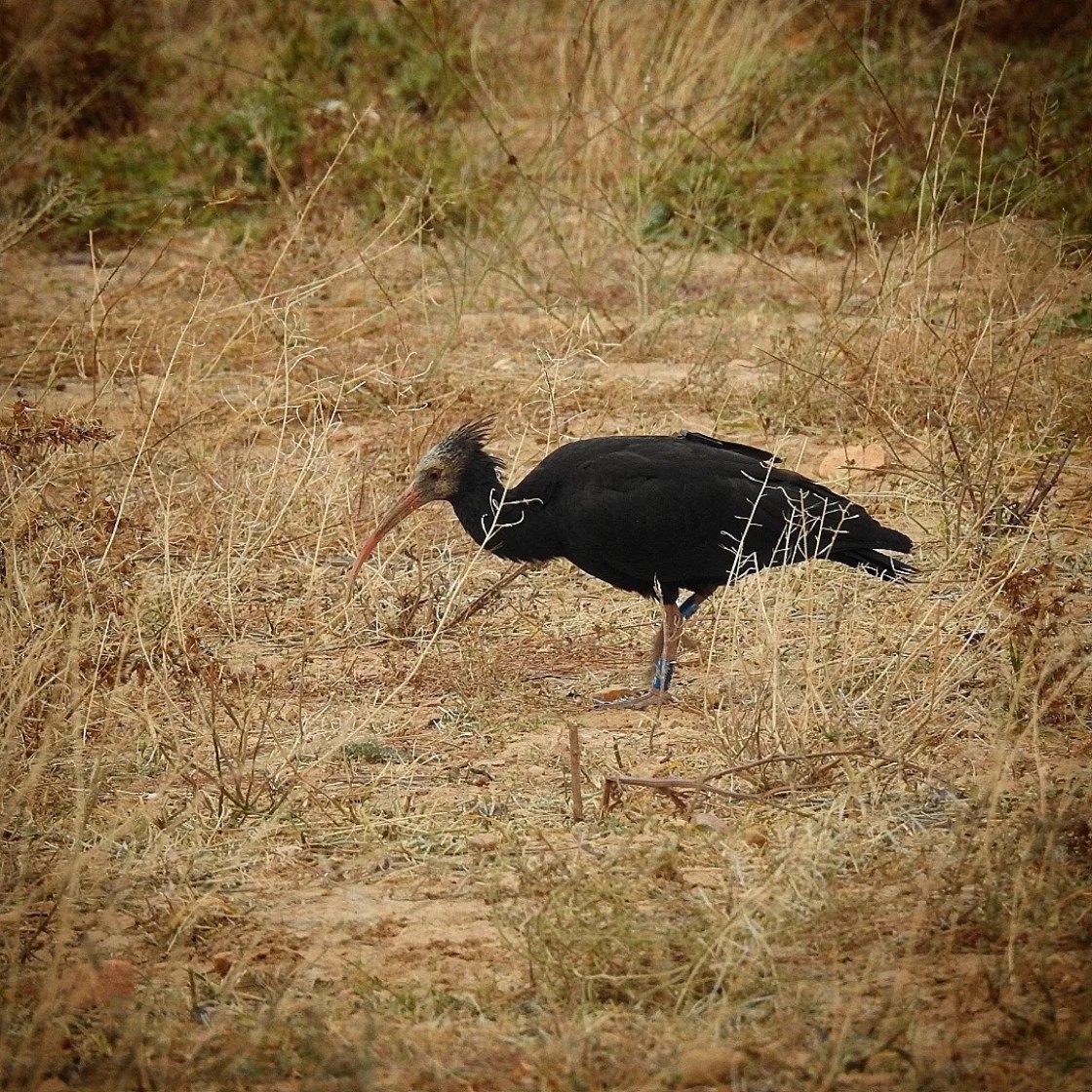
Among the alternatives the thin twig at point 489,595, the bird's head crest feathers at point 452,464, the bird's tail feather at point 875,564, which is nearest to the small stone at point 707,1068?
the bird's tail feather at point 875,564

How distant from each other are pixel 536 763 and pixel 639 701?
0.55 metres

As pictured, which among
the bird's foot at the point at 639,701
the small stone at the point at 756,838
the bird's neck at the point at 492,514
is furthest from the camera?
the bird's neck at the point at 492,514

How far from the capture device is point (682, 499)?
526 centimetres

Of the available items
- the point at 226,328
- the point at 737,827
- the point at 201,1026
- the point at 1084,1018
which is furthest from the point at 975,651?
the point at 226,328

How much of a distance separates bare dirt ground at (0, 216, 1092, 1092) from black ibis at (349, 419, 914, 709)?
16 cm

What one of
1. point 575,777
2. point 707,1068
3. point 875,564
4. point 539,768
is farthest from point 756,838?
point 875,564

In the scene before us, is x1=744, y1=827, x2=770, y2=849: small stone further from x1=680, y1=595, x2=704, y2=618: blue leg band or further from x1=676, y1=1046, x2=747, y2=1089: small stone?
x1=680, y1=595, x2=704, y2=618: blue leg band

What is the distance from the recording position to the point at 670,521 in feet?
17.2

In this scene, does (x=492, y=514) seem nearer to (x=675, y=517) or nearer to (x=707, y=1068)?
(x=675, y=517)

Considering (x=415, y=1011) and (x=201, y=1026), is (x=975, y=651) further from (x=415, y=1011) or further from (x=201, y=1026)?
(x=201, y=1026)

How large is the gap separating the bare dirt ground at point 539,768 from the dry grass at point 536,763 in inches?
0.6

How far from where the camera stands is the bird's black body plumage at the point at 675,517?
16.9 ft

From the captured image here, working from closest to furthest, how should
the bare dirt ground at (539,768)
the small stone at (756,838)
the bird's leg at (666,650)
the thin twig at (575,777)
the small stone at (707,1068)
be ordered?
the small stone at (707,1068), the bare dirt ground at (539,768), the small stone at (756,838), the thin twig at (575,777), the bird's leg at (666,650)

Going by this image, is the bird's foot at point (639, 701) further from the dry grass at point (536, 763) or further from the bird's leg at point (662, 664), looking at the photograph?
the dry grass at point (536, 763)
